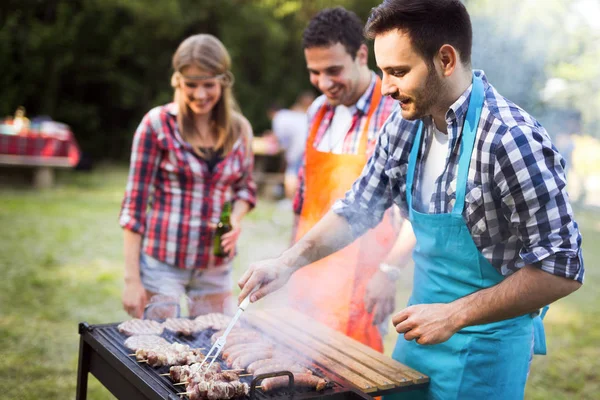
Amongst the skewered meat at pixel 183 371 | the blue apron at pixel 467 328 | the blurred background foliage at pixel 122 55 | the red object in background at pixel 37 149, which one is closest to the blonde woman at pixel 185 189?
the skewered meat at pixel 183 371

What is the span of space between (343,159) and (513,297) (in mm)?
1639

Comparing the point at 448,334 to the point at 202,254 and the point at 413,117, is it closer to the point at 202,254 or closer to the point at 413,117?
the point at 413,117

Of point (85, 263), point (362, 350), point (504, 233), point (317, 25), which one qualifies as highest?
point (317, 25)

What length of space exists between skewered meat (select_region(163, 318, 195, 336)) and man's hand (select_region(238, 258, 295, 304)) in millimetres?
500

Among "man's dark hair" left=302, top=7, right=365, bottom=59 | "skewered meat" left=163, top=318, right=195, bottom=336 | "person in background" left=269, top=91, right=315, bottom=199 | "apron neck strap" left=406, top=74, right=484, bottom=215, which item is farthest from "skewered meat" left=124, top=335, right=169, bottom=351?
"person in background" left=269, top=91, right=315, bottom=199

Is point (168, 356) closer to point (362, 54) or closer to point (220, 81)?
point (220, 81)

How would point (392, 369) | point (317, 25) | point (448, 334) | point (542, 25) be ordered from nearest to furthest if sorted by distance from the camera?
point (448, 334)
point (392, 369)
point (317, 25)
point (542, 25)

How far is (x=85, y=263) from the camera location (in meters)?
7.71

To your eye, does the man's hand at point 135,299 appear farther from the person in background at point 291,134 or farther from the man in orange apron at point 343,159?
the person in background at point 291,134

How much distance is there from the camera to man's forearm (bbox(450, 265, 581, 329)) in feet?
6.54

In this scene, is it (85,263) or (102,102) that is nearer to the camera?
(85,263)

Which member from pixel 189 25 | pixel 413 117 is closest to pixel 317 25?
pixel 413 117

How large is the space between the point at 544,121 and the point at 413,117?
12.3 ft

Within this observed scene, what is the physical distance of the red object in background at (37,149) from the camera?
37.7 ft
